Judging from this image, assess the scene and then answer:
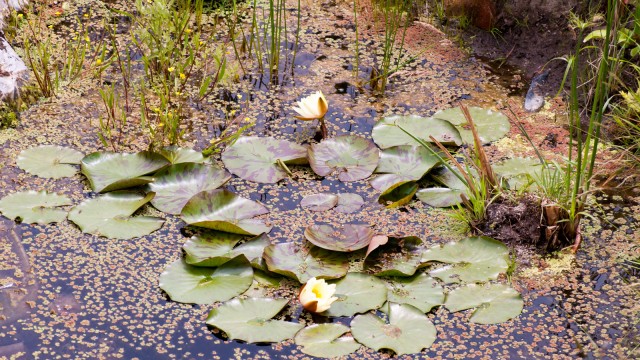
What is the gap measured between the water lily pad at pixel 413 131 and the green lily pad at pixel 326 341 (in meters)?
1.12

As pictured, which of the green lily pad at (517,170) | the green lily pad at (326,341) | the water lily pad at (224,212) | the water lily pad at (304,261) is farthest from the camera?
the green lily pad at (517,170)

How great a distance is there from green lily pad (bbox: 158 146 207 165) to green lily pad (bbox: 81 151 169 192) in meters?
0.05

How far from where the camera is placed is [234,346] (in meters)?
2.45

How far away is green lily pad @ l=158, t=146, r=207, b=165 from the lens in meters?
3.22

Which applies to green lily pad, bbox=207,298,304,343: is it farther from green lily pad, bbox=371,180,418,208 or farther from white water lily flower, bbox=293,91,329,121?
white water lily flower, bbox=293,91,329,121

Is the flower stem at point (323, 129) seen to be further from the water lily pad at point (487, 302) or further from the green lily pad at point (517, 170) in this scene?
the water lily pad at point (487, 302)

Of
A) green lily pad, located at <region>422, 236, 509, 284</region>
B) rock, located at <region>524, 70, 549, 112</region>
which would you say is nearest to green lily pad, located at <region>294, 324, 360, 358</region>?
green lily pad, located at <region>422, 236, 509, 284</region>

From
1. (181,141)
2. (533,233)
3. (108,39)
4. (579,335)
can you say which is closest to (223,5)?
(108,39)

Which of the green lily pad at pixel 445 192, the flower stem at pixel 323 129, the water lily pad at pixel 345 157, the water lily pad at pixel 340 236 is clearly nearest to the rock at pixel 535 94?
the green lily pad at pixel 445 192

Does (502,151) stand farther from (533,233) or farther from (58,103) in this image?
(58,103)

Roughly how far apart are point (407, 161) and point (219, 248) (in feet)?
2.99

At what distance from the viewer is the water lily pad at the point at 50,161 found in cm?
319

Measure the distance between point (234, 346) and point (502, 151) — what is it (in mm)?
1568

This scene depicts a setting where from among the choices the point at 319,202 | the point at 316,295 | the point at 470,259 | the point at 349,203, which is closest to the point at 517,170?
the point at 470,259
